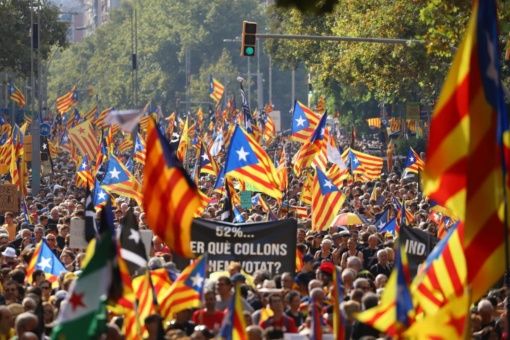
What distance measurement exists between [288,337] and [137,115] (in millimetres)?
2034

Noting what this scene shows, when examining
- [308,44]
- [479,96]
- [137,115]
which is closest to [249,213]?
[137,115]

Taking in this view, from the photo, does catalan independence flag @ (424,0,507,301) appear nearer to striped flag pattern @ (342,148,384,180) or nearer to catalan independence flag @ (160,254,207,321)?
catalan independence flag @ (160,254,207,321)

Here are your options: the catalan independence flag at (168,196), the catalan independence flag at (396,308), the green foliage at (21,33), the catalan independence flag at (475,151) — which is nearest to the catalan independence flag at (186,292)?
the catalan independence flag at (168,196)

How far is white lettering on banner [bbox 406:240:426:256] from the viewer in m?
18.3

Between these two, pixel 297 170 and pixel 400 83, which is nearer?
pixel 297 170

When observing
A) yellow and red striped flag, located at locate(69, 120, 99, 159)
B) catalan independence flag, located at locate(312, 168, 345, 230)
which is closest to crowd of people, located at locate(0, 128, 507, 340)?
catalan independence flag, located at locate(312, 168, 345, 230)

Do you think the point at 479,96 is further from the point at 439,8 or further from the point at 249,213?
the point at 249,213

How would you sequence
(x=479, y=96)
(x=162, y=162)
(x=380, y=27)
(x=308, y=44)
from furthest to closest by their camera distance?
1. (x=308, y=44)
2. (x=380, y=27)
3. (x=162, y=162)
4. (x=479, y=96)

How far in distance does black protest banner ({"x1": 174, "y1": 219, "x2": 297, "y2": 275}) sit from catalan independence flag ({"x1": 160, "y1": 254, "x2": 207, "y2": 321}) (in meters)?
2.03

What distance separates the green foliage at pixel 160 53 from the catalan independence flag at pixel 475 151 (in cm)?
12851

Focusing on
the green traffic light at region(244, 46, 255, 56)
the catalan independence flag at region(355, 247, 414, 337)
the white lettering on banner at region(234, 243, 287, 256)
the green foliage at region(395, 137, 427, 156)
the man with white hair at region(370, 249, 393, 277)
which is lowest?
the green foliage at region(395, 137, 427, 156)

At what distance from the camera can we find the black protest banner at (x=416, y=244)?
60.1 ft

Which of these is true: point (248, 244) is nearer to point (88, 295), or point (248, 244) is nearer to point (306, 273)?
point (306, 273)

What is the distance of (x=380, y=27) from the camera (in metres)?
43.5
